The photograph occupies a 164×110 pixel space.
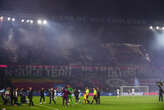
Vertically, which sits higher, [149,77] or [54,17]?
[54,17]

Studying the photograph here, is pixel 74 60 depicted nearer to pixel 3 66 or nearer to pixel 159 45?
pixel 3 66

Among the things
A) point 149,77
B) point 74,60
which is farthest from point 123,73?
point 74,60

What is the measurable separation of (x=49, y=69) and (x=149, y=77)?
26.6m

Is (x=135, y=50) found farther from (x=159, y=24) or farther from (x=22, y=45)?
(x=22, y=45)

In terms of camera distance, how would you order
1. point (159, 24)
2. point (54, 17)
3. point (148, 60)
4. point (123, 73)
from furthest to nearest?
point (148, 60) → point (123, 73) → point (159, 24) → point (54, 17)

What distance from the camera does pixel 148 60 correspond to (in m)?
72.9

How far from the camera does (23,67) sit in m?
62.4

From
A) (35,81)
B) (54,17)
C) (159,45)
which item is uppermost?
(54,17)

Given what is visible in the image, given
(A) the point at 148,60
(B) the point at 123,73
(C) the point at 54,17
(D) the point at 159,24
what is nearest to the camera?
(C) the point at 54,17

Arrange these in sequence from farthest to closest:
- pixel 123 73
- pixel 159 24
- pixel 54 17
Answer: pixel 123 73 < pixel 159 24 < pixel 54 17

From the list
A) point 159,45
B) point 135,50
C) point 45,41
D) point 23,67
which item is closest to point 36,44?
point 45,41

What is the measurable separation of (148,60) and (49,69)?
1119 inches

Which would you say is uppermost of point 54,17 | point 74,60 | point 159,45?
point 54,17

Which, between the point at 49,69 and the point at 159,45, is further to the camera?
the point at 159,45
